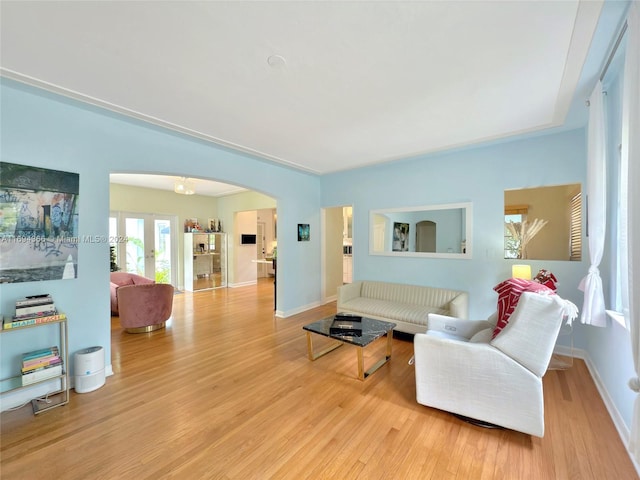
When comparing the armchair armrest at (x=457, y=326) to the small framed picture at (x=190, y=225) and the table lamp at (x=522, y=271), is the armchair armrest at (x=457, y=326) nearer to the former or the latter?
the table lamp at (x=522, y=271)

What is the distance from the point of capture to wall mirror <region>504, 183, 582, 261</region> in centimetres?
330

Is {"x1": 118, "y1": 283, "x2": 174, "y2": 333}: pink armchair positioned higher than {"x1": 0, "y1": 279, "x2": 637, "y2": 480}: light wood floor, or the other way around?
{"x1": 118, "y1": 283, "x2": 174, "y2": 333}: pink armchair

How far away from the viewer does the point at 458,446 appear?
1865 mm

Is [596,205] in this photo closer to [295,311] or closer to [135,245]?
[295,311]

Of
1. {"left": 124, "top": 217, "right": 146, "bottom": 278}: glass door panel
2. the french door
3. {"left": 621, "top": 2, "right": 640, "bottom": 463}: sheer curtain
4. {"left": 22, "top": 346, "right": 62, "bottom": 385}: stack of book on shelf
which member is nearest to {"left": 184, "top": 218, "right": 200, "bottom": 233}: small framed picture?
the french door

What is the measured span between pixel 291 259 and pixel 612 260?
4.27 meters

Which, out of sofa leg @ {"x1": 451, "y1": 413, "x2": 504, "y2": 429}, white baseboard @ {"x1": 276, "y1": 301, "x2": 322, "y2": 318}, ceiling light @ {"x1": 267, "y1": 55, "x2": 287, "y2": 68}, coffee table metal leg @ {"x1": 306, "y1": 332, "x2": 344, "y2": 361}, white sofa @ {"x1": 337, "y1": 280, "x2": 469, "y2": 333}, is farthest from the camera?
white baseboard @ {"x1": 276, "y1": 301, "x2": 322, "y2": 318}

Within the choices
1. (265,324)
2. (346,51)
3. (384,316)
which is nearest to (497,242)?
(384,316)

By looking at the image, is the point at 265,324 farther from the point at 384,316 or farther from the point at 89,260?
the point at 89,260

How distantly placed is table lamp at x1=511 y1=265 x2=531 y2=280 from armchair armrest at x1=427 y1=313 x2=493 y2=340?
40.5 inches

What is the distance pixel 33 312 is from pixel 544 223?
5.73 metres

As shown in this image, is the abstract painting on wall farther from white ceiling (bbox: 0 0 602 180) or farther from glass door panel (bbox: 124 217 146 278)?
glass door panel (bbox: 124 217 146 278)

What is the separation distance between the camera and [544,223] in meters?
3.48

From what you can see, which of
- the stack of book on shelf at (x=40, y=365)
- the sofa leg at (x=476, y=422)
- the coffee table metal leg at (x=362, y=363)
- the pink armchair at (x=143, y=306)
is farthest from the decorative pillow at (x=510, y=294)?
the pink armchair at (x=143, y=306)
